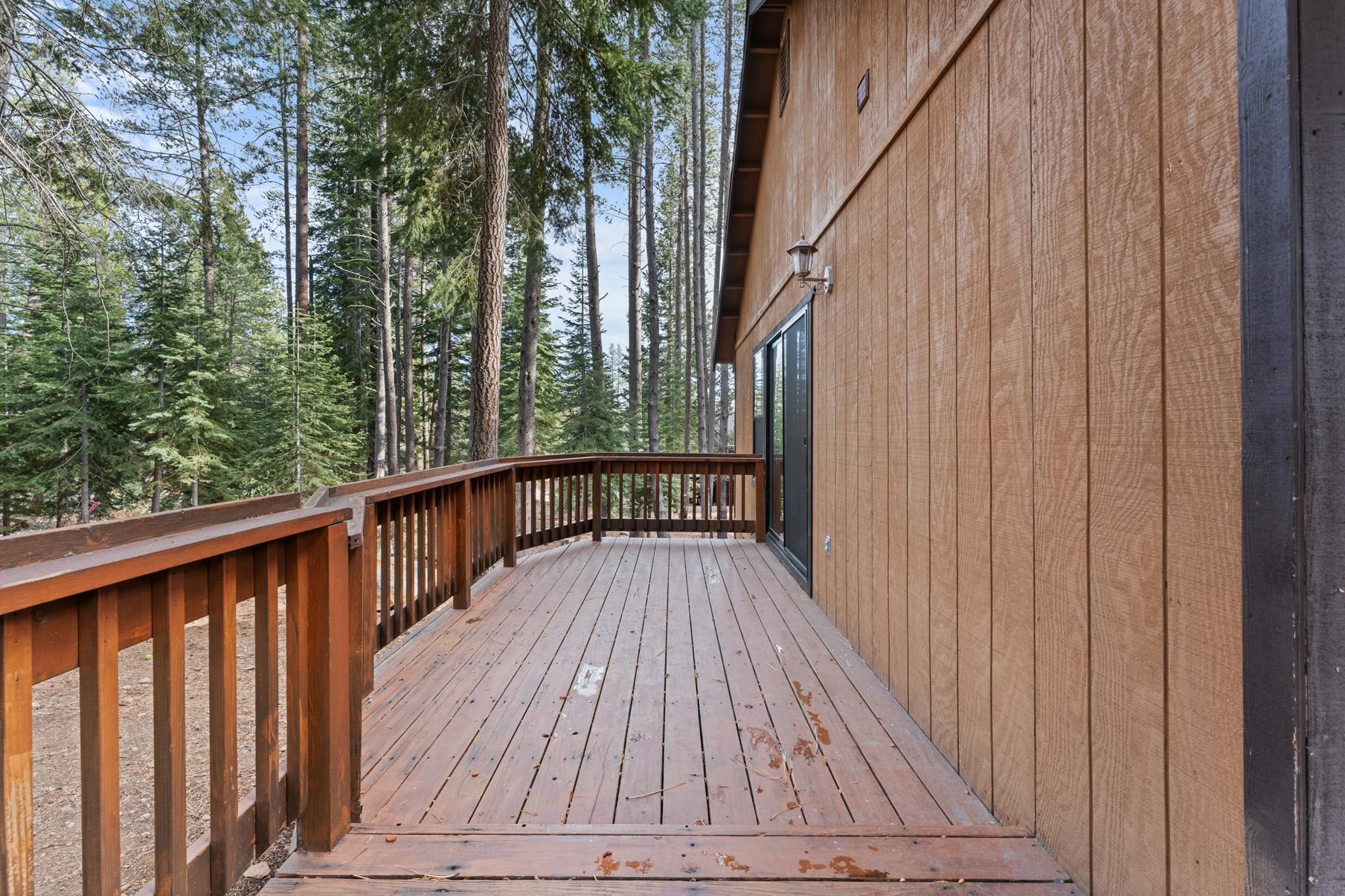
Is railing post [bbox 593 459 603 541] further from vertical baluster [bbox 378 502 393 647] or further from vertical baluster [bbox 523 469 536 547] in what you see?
vertical baluster [bbox 378 502 393 647]

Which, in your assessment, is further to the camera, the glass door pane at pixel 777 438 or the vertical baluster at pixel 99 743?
the glass door pane at pixel 777 438

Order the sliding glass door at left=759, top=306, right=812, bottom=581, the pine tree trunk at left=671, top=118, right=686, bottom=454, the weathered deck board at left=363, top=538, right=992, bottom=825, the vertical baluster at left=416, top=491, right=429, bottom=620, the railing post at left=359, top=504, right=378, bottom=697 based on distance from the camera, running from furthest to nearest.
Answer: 1. the pine tree trunk at left=671, top=118, right=686, bottom=454
2. the sliding glass door at left=759, top=306, right=812, bottom=581
3. the vertical baluster at left=416, top=491, right=429, bottom=620
4. the railing post at left=359, top=504, right=378, bottom=697
5. the weathered deck board at left=363, top=538, right=992, bottom=825

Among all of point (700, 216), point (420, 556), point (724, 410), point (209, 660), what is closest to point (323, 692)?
point (209, 660)

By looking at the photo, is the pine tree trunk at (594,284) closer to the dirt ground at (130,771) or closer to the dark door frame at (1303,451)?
the dirt ground at (130,771)

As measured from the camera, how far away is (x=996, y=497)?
181 cm

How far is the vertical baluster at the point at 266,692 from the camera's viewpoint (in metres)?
1.35

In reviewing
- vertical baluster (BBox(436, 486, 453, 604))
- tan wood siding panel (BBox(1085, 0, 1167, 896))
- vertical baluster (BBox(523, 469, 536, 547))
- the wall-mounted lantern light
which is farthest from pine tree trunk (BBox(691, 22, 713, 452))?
tan wood siding panel (BBox(1085, 0, 1167, 896))

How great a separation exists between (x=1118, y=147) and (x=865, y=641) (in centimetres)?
234

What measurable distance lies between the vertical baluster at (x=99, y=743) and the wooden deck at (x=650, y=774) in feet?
2.00

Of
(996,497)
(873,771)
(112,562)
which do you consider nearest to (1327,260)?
(996,497)

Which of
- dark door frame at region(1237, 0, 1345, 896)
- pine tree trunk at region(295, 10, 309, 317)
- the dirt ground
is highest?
pine tree trunk at region(295, 10, 309, 317)

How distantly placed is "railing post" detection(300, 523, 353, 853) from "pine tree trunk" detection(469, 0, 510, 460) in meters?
4.77

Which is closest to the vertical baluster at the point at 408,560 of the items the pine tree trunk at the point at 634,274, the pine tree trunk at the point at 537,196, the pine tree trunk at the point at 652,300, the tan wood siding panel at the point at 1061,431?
the tan wood siding panel at the point at 1061,431

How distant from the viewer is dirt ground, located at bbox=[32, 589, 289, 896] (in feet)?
7.13
